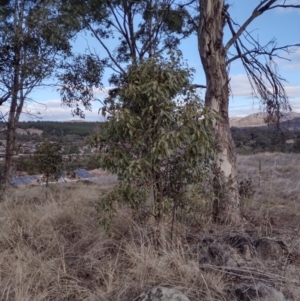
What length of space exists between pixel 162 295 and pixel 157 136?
175 centimetres

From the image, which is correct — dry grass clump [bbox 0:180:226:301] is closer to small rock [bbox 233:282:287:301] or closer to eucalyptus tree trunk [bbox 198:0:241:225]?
small rock [bbox 233:282:287:301]

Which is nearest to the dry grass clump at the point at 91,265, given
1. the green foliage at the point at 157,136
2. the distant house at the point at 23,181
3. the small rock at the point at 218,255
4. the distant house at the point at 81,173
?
the small rock at the point at 218,255

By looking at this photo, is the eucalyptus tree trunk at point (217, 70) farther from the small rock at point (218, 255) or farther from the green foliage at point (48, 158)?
the green foliage at point (48, 158)

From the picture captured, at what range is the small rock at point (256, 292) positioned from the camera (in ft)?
14.1

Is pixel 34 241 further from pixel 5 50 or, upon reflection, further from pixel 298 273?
pixel 5 50

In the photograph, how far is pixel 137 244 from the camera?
5.80 meters

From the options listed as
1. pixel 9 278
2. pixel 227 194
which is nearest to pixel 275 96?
pixel 227 194

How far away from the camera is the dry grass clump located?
4.68 m

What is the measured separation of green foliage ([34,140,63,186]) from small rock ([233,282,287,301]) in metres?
8.25

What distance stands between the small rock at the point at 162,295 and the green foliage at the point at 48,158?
8.10 meters

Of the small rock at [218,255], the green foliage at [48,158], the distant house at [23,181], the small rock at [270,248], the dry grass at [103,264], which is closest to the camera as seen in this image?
the dry grass at [103,264]

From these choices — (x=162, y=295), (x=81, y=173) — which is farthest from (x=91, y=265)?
(x=81, y=173)

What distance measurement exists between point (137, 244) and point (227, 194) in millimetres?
2390

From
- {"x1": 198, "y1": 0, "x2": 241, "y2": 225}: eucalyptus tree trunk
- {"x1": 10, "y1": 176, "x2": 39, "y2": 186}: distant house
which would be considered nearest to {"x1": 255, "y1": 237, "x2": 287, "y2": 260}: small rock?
{"x1": 198, "y1": 0, "x2": 241, "y2": 225}: eucalyptus tree trunk
